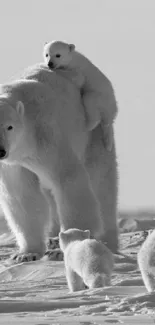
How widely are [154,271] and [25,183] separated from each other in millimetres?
4679

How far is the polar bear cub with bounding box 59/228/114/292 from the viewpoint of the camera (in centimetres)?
647

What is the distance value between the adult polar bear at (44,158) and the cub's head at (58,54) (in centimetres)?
23

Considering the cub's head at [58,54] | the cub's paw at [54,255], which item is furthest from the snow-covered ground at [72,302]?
the cub's head at [58,54]

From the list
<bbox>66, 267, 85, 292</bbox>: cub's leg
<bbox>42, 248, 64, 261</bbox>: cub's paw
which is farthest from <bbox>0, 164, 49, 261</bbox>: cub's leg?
<bbox>66, 267, 85, 292</bbox>: cub's leg

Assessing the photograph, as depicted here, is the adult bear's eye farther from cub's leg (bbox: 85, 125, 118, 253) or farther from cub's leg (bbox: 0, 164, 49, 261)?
cub's leg (bbox: 85, 125, 118, 253)

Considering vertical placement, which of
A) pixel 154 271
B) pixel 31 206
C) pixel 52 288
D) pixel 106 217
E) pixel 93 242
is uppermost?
pixel 154 271

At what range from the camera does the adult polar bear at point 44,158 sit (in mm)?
9656

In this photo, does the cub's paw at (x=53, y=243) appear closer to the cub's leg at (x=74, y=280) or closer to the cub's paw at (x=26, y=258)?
the cub's paw at (x=26, y=258)

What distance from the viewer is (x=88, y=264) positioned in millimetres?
6562

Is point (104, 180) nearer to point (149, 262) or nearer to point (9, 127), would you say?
point (9, 127)

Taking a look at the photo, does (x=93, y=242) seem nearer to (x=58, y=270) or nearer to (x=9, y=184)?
(x=58, y=270)

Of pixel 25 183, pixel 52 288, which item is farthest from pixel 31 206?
pixel 52 288

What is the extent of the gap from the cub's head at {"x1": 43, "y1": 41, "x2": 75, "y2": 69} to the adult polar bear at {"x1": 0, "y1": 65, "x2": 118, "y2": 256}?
0.23 m

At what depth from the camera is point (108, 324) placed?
4613 mm
